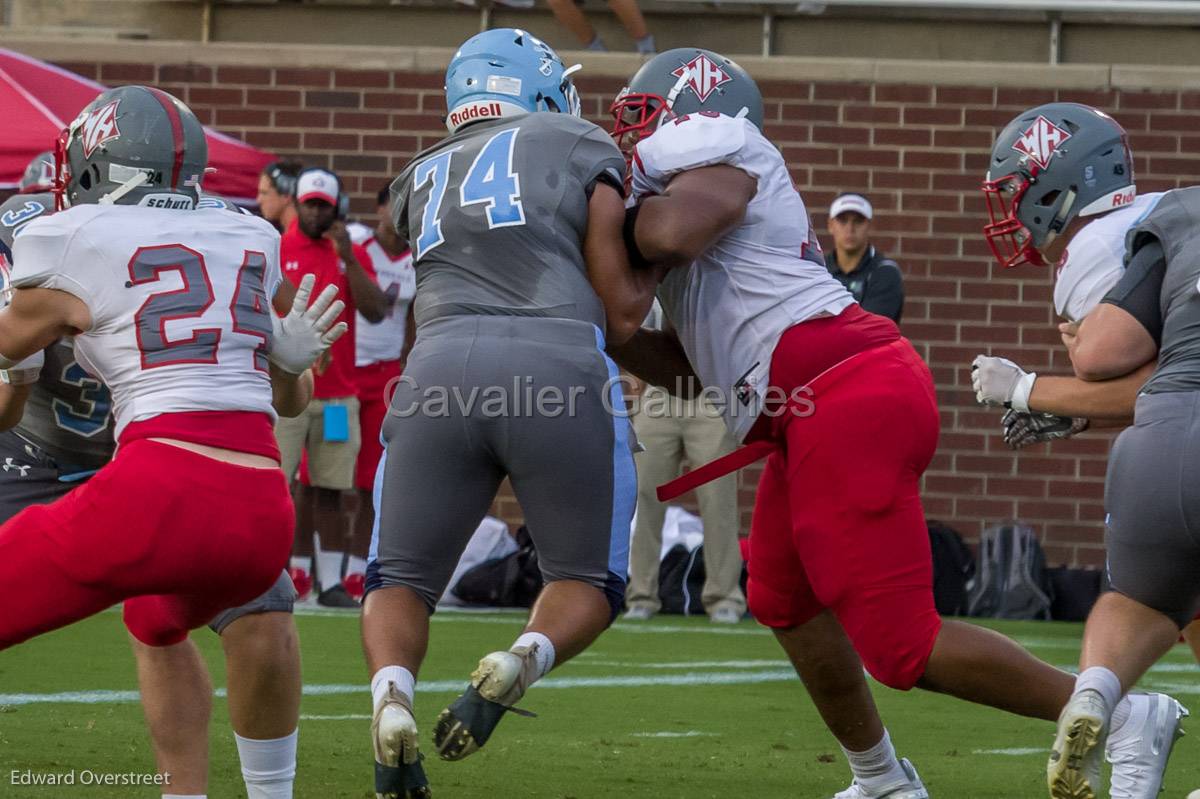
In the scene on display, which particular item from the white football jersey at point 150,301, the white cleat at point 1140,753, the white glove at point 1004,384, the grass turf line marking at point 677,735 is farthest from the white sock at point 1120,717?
the white football jersey at point 150,301

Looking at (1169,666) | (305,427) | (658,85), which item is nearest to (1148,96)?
(1169,666)

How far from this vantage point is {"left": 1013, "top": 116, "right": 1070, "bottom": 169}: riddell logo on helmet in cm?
445

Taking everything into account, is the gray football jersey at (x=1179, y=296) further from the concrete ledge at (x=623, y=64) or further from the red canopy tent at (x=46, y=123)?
the concrete ledge at (x=623, y=64)

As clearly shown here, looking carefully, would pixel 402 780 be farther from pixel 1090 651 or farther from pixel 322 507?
pixel 322 507

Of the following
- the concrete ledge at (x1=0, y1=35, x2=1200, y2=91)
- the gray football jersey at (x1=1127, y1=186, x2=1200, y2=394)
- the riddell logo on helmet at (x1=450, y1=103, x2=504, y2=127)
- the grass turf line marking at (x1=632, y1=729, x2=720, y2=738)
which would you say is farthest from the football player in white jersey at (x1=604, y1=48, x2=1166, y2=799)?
the concrete ledge at (x1=0, y1=35, x2=1200, y2=91)

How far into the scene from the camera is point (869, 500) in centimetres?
415

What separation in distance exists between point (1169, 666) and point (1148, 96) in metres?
4.29

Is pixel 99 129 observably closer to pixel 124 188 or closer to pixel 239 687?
pixel 124 188

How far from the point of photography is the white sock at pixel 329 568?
31.6 ft

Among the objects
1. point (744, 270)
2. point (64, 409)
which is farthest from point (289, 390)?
point (744, 270)

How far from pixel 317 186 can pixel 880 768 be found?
5.89 metres

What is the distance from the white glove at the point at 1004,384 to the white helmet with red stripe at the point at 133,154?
1870mm

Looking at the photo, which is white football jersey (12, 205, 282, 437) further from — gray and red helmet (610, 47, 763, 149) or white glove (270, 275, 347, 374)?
gray and red helmet (610, 47, 763, 149)

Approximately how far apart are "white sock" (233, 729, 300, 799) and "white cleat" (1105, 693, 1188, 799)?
1959 mm
